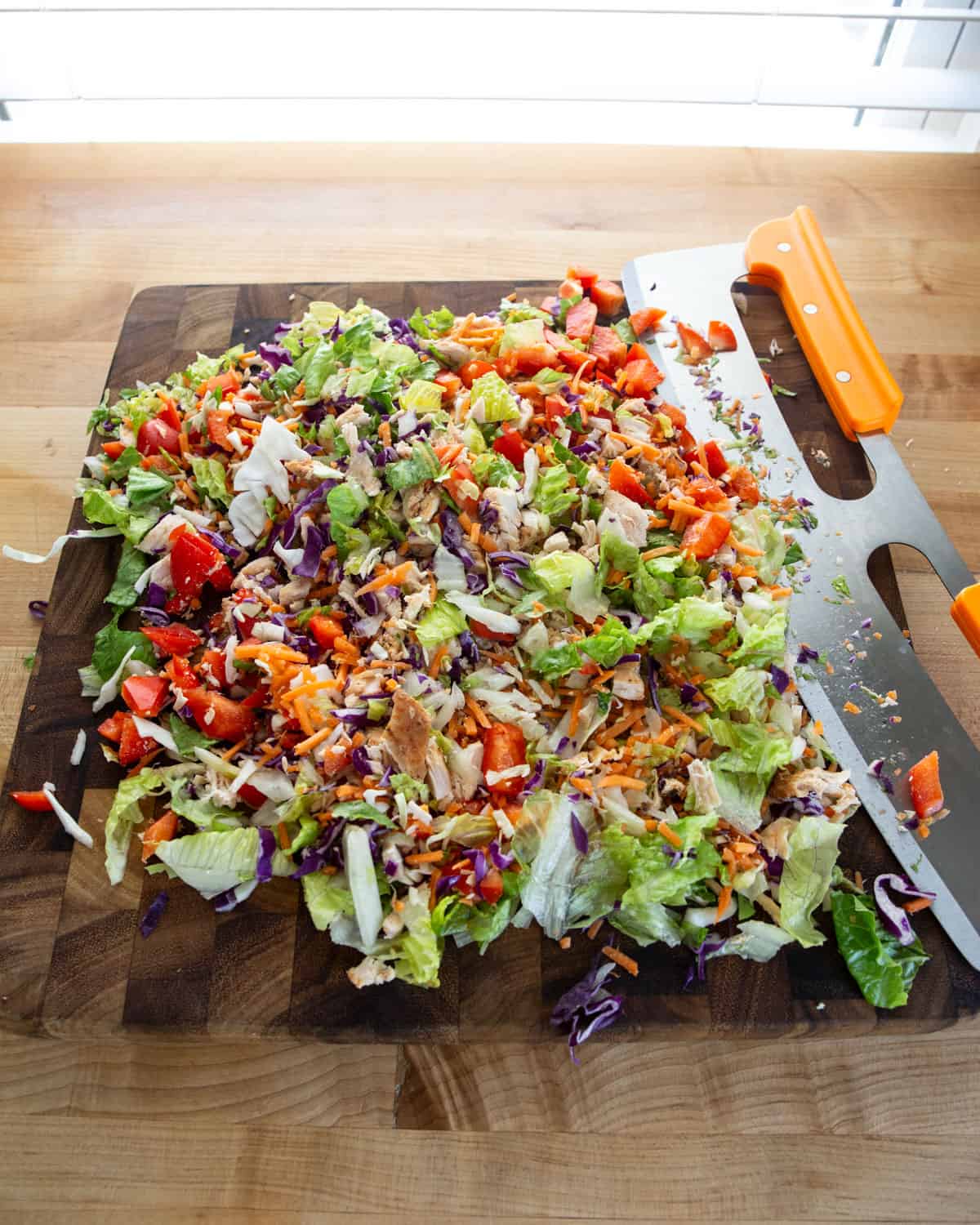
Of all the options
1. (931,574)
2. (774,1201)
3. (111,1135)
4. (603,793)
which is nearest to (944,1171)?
(774,1201)

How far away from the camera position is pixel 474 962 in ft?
6.17

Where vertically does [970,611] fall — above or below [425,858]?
above

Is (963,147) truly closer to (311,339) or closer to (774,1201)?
(311,339)

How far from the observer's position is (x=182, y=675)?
2.04 m

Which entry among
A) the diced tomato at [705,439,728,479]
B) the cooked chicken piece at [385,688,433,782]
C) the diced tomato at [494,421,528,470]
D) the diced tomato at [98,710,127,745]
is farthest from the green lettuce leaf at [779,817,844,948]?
the diced tomato at [98,710,127,745]

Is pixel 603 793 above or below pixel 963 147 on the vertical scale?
below

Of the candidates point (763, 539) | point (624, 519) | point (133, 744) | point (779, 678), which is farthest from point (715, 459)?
point (133, 744)

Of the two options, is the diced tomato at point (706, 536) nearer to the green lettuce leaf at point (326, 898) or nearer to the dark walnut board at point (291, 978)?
the dark walnut board at point (291, 978)

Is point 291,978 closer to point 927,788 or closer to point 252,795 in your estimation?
point 252,795

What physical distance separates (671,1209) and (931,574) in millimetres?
1470

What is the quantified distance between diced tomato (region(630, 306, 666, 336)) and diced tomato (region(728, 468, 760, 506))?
484 millimetres

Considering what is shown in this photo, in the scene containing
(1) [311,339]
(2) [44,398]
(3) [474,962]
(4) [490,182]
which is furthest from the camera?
(4) [490,182]

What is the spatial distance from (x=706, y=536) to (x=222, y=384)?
3.60 feet

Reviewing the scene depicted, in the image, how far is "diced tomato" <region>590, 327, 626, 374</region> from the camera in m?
2.53
